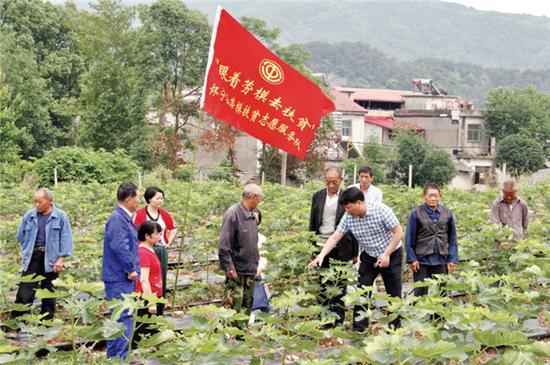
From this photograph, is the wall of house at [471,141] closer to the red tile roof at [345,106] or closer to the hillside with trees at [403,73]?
the red tile roof at [345,106]

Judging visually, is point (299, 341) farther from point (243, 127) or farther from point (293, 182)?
point (293, 182)

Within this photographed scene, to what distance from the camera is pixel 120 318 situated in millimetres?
5922

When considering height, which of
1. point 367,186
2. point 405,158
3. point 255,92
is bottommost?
point 367,186

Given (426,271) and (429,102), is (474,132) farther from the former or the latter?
(426,271)

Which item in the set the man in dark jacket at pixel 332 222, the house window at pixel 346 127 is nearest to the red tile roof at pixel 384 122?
the house window at pixel 346 127

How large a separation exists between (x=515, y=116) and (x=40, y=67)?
2953 cm

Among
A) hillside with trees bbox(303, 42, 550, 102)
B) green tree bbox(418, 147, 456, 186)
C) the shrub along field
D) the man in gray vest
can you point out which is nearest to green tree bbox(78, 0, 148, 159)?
green tree bbox(418, 147, 456, 186)

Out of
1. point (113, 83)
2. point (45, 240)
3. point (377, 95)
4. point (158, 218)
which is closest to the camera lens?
point (45, 240)

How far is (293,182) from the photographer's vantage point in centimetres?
3559

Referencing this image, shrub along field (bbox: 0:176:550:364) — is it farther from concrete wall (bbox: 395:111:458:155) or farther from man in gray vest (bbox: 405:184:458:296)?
concrete wall (bbox: 395:111:458:155)

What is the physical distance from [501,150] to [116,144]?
21.8 m

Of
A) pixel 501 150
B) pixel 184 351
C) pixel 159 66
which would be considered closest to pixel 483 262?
pixel 184 351

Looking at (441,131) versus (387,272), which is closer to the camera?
(387,272)

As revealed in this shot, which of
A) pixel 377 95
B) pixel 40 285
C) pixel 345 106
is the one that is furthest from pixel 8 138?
pixel 377 95
